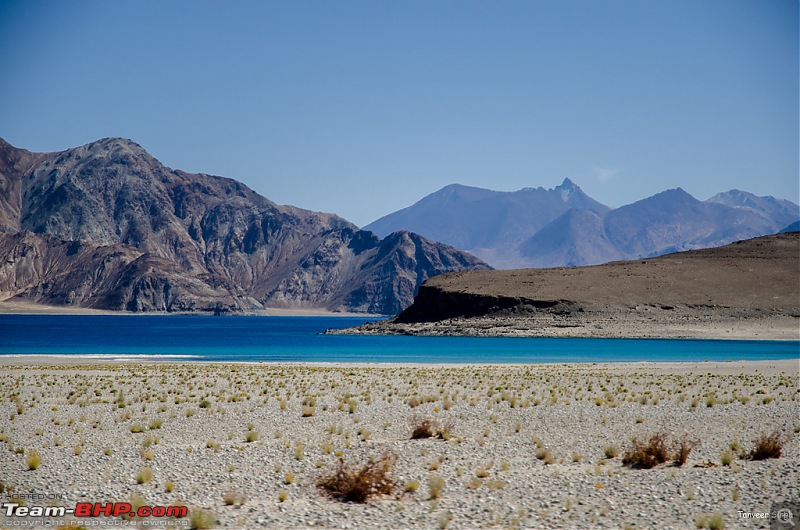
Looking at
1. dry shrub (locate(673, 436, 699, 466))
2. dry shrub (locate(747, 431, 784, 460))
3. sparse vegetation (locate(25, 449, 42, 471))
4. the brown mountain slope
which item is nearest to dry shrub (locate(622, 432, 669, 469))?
dry shrub (locate(673, 436, 699, 466))

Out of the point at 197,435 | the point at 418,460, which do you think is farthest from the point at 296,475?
the point at 197,435

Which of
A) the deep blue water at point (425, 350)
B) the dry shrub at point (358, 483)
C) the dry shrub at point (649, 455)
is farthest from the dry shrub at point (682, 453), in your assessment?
the deep blue water at point (425, 350)

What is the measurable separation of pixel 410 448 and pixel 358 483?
15.2 ft

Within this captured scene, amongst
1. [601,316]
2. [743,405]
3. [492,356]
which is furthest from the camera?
[601,316]

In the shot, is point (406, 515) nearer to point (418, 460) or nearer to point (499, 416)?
point (418, 460)

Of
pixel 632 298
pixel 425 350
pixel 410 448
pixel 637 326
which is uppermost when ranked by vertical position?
pixel 632 298

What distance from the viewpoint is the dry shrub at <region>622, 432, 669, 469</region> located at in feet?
52.9

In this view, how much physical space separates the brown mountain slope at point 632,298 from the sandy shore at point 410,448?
79711 mm

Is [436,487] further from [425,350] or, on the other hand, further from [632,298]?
[632,298]

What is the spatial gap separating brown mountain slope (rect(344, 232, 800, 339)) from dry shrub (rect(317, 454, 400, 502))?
312ft

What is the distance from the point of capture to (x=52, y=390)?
30.0m

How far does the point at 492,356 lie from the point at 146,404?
1563 inches

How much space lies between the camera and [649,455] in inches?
639

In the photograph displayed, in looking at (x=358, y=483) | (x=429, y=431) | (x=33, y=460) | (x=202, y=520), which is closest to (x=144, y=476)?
(x=33, y=460)
